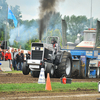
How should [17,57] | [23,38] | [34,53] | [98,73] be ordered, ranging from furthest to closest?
[23,38] → [17,57] → [98,73] → [34,53]

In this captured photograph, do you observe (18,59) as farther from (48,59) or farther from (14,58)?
(48,59)

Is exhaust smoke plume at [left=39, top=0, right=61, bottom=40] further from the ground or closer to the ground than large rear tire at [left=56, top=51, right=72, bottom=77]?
further from the ground

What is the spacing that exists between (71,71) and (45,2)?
16.6ft

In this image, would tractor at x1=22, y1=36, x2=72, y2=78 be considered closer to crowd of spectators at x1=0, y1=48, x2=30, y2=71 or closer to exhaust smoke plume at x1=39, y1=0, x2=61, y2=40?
exhaust smoke plume at x1=39, y1=0, x2=61, y2=40

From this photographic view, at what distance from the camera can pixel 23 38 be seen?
48.7m

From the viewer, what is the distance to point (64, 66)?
51.0 feet

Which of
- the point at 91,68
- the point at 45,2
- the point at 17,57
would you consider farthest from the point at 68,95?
the point at 17,57

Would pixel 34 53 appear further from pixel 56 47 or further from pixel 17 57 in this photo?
pixel 17 57

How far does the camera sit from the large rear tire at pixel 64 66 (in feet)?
51.0

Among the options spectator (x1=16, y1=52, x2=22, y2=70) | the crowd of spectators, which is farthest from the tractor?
spectator (x1=16, y1=52, x2=22, y2=70)

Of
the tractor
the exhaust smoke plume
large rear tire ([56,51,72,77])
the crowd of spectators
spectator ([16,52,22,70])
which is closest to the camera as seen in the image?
the tractor

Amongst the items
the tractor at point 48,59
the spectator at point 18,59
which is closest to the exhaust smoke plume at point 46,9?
the tractor at point 48,59

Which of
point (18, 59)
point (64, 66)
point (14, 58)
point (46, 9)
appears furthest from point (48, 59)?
point (14, 58)

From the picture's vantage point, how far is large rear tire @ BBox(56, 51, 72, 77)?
15.5m
